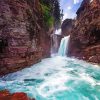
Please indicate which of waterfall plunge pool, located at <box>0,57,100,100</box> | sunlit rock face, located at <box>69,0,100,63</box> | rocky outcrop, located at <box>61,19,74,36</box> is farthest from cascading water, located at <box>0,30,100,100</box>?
rocky outcrop, located at <box>61,19,74,36</box>

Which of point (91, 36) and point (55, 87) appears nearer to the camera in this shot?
point (55, 87)

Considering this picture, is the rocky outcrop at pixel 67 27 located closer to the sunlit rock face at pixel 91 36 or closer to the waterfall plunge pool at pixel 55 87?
the sunlit rock face at pixel 91 36

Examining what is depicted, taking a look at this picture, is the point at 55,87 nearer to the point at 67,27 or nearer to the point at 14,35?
the point at 14,35

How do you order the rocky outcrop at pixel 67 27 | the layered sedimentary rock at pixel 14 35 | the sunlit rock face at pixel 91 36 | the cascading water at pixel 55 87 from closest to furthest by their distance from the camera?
the cascading water at pixel 55 87 < the layered sedimentary rock at pixel 14 35 < the sunlit rock face at pixel 91 36 < the rocky outcrop at pixel 67 27

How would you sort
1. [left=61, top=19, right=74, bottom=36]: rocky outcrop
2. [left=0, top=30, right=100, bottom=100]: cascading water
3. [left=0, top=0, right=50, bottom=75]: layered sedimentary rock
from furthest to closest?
[left=61, top=19, right=74, bottom=36]: rocky outcrop
[left=0, top=0, right=50, bottom=75]: layered sedimentary rock
[left=0, top=30, right=100, bottom=100]: cascading water

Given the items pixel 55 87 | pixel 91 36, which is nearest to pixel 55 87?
pixel 55 87

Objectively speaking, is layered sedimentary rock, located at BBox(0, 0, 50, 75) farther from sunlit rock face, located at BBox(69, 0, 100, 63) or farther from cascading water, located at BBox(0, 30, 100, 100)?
sunlit rock face, located at BBox(69, 0, 100, 63)

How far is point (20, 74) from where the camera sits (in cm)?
926

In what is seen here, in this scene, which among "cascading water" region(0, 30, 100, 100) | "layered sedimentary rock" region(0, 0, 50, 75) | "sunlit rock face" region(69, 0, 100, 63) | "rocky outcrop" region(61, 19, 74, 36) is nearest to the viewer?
"cascading water" region(0, 30, 100, 100)

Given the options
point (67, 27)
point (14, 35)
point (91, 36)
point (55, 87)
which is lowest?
point (55, 87)

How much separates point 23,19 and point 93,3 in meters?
9.55

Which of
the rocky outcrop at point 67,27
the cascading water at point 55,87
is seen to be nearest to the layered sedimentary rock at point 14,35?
the cascading water at point 55,87

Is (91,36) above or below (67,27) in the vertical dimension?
below

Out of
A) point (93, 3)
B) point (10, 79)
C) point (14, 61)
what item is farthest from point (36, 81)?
point (93, 3)
